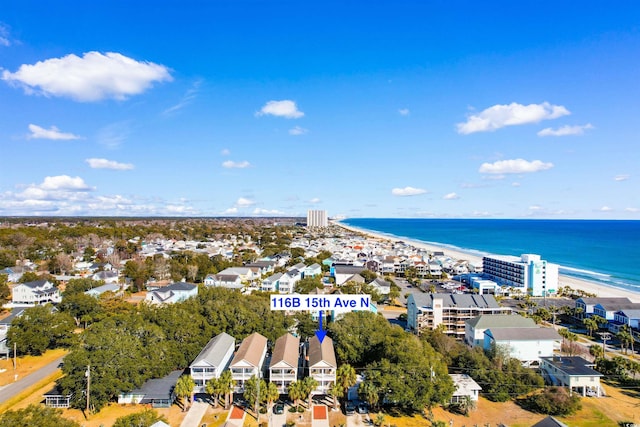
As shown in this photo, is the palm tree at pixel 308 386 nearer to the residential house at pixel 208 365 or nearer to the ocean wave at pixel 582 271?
the residential house at pixel 208 365

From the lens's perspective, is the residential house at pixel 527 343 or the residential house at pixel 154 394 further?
the residential house at pixel 527 343

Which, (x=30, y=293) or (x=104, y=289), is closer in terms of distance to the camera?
(x=30, y=293)

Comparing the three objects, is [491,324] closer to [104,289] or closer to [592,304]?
[592,304]

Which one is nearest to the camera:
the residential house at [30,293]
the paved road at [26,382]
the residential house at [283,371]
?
the residential house at [283,371]

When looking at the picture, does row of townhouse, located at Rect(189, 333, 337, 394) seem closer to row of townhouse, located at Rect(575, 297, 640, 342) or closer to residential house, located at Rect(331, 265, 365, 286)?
row of townhouse, located at Rect(575, 297, 640, 342)

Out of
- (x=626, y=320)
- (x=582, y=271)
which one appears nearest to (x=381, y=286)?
(x=626, y=320)

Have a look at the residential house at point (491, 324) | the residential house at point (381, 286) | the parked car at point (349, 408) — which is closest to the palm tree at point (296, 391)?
the parked car at point (349, 408)
